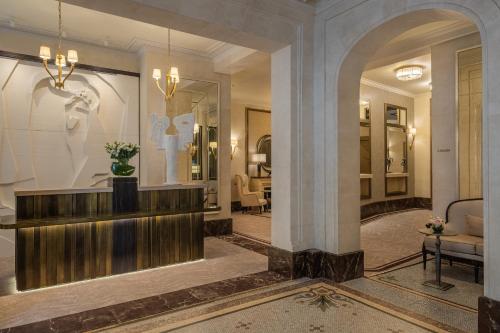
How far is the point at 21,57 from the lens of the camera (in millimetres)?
5551

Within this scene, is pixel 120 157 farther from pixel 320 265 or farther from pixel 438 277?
pixel 438 277

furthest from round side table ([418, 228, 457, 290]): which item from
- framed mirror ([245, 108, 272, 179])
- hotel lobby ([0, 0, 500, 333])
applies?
framed mirror ([245, 108, 272, 179])

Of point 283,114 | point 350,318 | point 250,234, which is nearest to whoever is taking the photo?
point 350,318

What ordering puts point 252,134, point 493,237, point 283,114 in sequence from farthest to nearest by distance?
point 252,134 → point 283,114 → point 493,237

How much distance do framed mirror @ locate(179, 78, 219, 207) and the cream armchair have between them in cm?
356

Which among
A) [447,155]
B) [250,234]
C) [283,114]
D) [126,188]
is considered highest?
[283,114]

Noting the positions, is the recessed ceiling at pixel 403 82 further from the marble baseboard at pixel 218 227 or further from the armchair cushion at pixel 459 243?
the marble baseboard at pixel 218 227

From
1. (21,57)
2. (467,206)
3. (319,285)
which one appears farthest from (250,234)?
(21,57)

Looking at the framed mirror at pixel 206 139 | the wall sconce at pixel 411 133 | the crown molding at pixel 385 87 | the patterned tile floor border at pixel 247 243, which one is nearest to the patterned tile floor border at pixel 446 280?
the patterned tile floor border at pixel 247 243

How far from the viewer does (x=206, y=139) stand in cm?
711

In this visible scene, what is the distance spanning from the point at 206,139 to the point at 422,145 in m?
8.08

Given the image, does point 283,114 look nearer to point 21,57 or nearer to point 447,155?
point 447,155

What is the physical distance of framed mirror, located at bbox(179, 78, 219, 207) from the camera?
6.93 metres

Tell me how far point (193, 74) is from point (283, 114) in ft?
10.2
